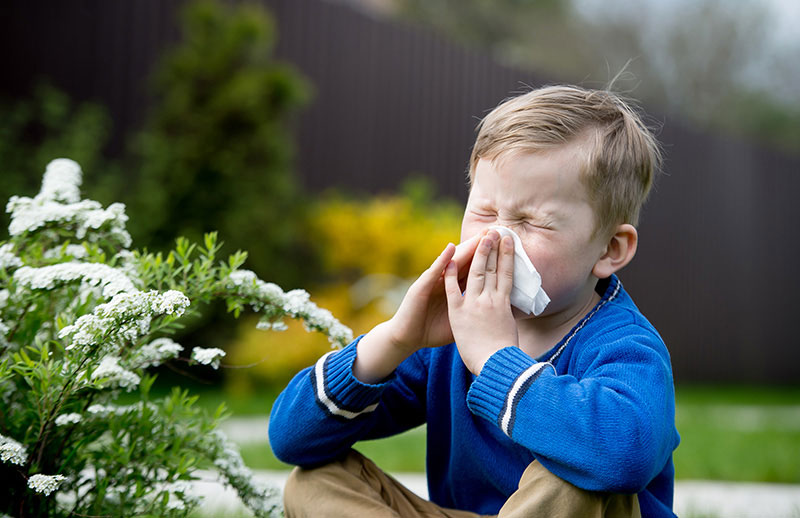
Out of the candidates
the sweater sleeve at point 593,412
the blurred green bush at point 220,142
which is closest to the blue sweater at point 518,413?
the sweater sleeve at point 593,412

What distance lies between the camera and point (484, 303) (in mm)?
1592

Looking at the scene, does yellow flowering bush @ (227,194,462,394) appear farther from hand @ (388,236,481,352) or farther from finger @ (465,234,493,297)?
finger @ (465,234,493,297)

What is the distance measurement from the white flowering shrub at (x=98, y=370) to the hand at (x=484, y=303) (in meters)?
0.37

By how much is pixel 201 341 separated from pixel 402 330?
14.7 ft

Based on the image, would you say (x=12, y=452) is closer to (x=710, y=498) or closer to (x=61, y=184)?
(x=61, y=184)

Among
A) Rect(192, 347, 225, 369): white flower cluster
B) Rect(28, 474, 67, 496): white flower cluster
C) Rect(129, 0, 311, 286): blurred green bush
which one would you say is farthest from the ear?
Rect(129, 0, 311, 286): blurred green bush

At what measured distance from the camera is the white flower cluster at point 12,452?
1458 millimetres

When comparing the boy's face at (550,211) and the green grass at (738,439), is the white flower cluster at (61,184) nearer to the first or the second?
the boy's face at (550,211)

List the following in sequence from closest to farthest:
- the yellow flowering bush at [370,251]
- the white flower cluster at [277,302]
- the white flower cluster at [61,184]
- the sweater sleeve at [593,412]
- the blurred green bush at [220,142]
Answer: the sweater sleeve at [593,412], the white flower cluster at [277,302], the white flower cluster at [61,184], the blurred green bush at [220,142], the yellow flowering bush at [370,251]

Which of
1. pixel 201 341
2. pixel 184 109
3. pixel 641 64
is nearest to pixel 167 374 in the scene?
pixel 201 341

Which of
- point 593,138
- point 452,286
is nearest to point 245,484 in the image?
point 452,286

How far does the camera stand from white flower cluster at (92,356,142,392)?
1648 mm

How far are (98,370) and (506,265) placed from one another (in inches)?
33.8

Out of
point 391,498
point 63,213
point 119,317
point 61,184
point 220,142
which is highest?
point 220,142
